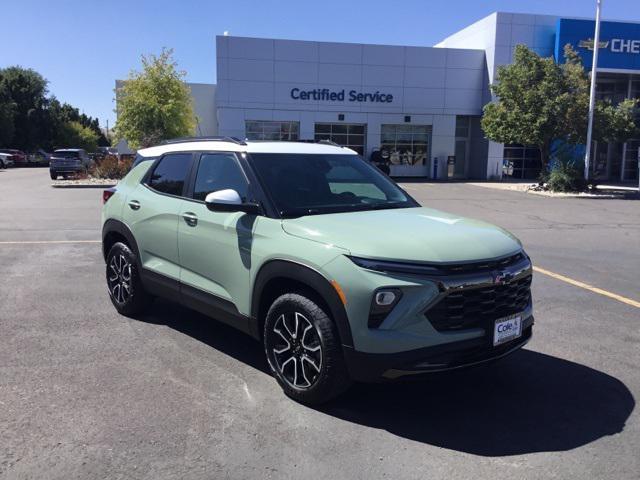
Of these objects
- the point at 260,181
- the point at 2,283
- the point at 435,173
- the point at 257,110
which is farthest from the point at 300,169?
the point at 435,173

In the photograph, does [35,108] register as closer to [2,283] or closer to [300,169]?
[2,283]

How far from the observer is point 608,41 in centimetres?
3244

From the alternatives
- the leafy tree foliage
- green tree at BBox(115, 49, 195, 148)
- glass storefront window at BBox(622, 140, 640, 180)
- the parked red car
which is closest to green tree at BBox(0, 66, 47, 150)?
the leafy tree foliage

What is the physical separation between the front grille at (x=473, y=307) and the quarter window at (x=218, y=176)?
179 centimetres

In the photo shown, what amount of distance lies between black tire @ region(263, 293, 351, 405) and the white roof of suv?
143 centimetres

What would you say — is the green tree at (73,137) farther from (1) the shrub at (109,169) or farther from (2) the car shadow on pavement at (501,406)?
(2) the car shadow on pavement at (501,406)

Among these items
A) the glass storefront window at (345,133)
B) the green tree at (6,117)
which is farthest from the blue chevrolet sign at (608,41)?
the green tree at (6,117)

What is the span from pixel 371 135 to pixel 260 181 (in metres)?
32.4

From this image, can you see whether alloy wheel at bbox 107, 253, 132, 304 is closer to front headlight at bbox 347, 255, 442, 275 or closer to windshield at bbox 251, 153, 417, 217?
windshield at bbox 251, 153, 417, 217

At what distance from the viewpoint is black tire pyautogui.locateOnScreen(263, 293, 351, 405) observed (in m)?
3.63

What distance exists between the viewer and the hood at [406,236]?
11.6 ft

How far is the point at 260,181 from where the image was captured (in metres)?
4.38

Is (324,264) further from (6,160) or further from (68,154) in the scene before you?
(6,160)

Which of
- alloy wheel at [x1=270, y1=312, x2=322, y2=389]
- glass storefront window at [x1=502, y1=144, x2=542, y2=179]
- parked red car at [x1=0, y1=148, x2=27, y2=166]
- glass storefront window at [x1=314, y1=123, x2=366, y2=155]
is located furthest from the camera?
parked red car at [x1=0, y1=148, x2=27, y2=166]
